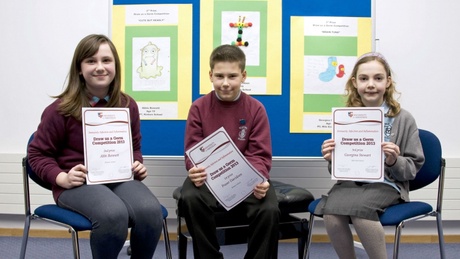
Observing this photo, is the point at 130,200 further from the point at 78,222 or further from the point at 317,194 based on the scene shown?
the point at 317,194

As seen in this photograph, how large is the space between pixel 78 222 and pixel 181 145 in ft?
3.91

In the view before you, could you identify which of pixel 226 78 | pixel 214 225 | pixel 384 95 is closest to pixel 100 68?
pixel 226 78

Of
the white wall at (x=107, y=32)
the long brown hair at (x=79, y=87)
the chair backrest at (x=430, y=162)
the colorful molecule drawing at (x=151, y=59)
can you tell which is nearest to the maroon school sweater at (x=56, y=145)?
the long brown hair at (x=79, y=87)

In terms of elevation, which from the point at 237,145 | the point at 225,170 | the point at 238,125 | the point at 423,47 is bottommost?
the point at 225,170

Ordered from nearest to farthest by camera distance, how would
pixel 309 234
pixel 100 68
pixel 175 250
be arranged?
1. pixel 100 68
2. pixel 309 234
3. pixel 175 250

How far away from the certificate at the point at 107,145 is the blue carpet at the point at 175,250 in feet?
4.12

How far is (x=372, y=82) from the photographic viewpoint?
2236 mm

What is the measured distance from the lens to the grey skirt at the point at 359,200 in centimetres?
201

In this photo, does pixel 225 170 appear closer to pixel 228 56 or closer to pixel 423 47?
pixel 228 56

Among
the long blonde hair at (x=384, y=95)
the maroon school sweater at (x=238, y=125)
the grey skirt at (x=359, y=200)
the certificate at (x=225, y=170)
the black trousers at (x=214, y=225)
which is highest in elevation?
the long blonde hair at (x=384, y=95)

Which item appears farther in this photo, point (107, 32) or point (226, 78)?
point (107, 32)

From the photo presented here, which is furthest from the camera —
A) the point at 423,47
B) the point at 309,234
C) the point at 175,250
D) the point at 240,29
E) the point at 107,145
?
the point at 423,47

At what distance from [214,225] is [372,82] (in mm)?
1092

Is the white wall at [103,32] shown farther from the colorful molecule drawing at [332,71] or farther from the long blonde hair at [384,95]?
the long blonde hair at [384,95]
